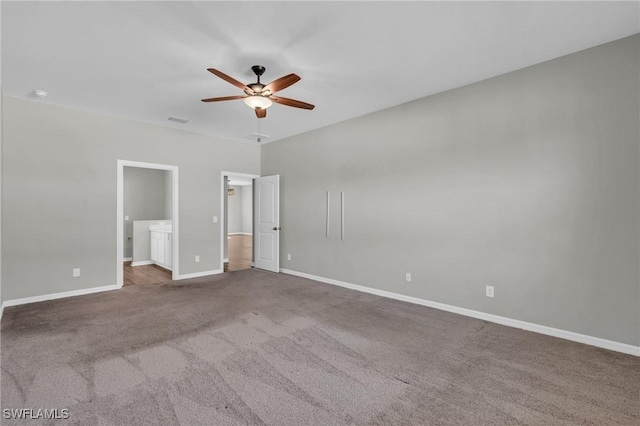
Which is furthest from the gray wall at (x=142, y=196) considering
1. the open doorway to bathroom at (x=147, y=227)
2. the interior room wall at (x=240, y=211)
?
the interior room wall at (x=240, y=211)

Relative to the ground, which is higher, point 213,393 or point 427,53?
point 427,53

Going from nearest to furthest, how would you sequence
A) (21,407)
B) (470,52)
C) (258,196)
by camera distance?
(21,407)
(470,52)
(258,196)

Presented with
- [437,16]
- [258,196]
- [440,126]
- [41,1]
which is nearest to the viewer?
[41,1]

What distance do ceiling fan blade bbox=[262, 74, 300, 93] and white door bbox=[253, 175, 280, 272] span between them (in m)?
3.25

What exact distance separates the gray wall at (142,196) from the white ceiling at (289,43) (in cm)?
379

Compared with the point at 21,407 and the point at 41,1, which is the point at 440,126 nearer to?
the point at 41,1

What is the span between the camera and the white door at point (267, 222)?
6168 mm

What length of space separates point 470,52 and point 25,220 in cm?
585

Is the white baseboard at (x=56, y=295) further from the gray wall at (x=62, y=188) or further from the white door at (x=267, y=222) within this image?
the white door at (x=267, y=222)

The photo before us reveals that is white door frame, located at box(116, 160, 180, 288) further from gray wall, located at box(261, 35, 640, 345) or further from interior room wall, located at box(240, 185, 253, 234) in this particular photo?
interior room wall, located at box(240, 185, 253, 234)

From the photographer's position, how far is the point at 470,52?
2.94m

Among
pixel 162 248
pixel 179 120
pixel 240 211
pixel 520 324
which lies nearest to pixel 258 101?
pixel 179 120

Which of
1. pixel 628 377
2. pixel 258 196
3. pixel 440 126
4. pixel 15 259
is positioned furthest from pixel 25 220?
pixel 628 377

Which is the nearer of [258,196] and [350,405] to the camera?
[350,405]
